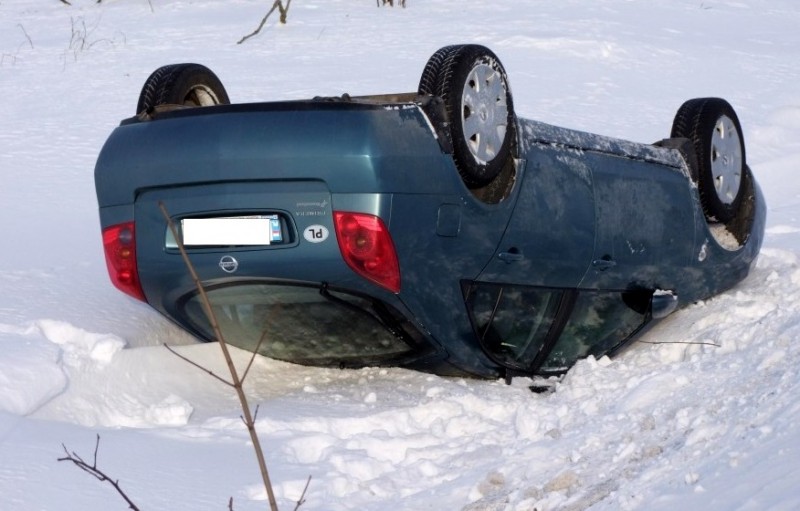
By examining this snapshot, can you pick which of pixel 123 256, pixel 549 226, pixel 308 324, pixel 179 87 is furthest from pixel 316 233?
pixel 179 87

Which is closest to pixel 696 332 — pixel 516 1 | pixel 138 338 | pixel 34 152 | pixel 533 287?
pixel 533 287

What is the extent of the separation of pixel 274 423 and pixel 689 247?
225 cm

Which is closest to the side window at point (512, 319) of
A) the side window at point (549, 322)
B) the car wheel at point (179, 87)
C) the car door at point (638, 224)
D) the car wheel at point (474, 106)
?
the side window at point (549, 322)

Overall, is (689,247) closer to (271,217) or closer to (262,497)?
(271,217)

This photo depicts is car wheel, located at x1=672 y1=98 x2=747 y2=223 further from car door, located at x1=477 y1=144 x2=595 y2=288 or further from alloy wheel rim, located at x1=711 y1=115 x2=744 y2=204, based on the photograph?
car door, located at x1=477 y1=144 x2=595 y2=288

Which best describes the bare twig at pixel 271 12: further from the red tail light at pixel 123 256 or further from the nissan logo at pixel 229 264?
the nissan logo at pixel 229 264

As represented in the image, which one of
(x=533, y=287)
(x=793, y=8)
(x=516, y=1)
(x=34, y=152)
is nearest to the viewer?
(x=533, y=287)

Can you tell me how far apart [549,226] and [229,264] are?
1322 millimetres

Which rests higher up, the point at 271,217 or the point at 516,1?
the point at 271,217

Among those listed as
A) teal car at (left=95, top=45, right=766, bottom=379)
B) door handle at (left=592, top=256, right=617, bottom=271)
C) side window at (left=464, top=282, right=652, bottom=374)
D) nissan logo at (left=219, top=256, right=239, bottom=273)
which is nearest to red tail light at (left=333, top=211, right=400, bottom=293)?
teal car at (left=95, top=45, right=766, bottom=379)

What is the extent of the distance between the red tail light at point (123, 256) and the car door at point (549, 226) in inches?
51.4

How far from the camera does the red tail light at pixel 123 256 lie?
15.7ft

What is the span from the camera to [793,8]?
18453mm

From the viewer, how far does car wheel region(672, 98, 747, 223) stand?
20.3 ft
